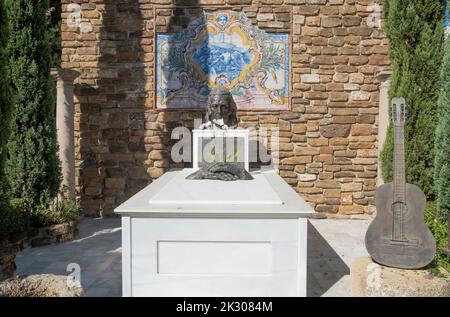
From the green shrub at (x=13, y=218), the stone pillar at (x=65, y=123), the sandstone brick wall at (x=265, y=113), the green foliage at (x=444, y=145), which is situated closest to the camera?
the green foliage at (x=444, y=145)

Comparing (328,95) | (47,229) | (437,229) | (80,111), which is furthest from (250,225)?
(80,111)

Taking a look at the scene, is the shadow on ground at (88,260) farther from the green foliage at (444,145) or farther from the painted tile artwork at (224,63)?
the green foliage at (444,145)

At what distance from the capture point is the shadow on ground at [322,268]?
3.33 meters

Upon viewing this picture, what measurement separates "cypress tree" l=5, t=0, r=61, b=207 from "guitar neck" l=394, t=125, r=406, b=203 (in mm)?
4486

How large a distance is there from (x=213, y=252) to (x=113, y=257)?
180cm

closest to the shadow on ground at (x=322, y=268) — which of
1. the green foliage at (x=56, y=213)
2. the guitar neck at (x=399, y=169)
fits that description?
the guitar neck at (x=399, y=169)

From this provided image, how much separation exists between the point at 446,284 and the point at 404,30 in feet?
10.8

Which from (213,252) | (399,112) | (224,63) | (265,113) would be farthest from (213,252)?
(224,63)

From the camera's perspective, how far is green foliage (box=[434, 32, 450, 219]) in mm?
3760

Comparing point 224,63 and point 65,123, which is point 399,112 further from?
point 65,123

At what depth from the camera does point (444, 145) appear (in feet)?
12.5

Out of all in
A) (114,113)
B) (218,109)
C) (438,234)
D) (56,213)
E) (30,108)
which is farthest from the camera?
(114,113)

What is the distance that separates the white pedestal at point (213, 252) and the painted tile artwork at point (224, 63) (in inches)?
137

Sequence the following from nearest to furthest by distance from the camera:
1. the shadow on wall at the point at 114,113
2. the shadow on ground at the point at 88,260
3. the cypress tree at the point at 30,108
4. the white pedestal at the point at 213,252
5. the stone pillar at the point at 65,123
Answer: the white pedestal at the point at 213,252, the shadow on ground at the point at 88,260, the cypress tree at the point at 30,108, the stone pillar at the point at 65,123, the shadow on wall at the point at 114,113
